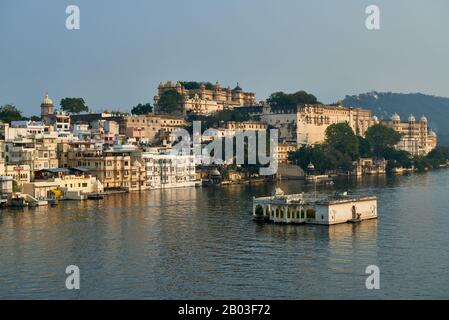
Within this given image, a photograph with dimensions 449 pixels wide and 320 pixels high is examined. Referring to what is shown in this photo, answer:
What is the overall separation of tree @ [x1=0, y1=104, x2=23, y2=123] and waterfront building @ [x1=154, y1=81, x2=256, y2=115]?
1701cm

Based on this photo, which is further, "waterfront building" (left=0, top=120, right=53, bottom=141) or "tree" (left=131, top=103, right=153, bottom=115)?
"tree" (left=131, top=103, right=153, bottom=115)

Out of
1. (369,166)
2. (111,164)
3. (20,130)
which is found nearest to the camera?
(111,164)

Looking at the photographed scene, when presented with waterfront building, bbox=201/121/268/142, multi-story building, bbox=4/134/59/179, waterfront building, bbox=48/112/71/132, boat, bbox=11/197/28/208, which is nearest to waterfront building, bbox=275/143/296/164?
waterfront building, bbox=201/121/268/142

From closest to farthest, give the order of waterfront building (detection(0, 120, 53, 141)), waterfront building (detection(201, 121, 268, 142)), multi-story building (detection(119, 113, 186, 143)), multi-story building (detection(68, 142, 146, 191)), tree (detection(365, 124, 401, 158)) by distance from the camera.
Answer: multi-story building (detection(68, 142, 146, 191)) < waterfront building (detection(0, 120, 53, 141)) < multi-story building (detection(119, 113, 186, 143)) < waterfront building (detection(201, 121, 268, 142)) < tree (detection(365, 124, 401, 158))

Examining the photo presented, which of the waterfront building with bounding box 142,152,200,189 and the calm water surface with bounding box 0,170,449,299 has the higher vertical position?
the waterfront building with bounding box 142,152,200,189

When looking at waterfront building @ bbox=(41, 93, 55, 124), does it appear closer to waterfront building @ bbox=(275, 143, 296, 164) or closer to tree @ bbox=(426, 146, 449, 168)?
waterfront building @ bbox=(275, 143, 296, 164)

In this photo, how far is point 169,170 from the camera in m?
43.7

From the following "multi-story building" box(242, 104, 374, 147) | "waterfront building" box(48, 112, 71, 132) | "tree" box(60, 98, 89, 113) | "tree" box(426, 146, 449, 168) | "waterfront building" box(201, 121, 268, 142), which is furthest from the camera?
"tree" box(426, 146, 449, 168)

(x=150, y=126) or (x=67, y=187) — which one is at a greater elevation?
(x=150, y=126)

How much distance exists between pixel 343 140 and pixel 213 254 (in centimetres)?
4565

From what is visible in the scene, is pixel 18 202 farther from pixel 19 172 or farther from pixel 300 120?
pixel 300 120

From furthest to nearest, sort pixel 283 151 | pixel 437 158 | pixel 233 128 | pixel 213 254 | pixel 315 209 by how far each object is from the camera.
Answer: pixel 437 158
pixel 233 128
pixel 283 151
pixel 315 209
pixel 213 254

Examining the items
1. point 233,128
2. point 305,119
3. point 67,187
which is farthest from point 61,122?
point 305,119

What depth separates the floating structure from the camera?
23391 millimetres
